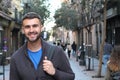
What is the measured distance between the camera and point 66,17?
167ft

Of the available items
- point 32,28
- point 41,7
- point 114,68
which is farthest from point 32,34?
point 41,7

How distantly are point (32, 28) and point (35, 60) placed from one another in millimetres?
291

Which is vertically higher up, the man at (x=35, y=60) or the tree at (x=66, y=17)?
the tree at (x=66, y=17)

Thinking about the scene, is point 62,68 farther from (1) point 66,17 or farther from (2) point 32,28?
(1) point 66,17

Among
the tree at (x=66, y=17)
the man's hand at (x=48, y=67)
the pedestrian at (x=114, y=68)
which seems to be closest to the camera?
the man's hand at (x=48, y=67)

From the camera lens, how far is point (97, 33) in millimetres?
39375

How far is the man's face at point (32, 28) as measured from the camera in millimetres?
3768

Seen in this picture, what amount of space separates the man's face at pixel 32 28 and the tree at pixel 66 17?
4516 cm

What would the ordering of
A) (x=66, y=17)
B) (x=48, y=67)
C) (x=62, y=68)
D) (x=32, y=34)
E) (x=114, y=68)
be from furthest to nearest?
(x=66, y=17) < (x=114, y=68) < (x=62, y=68) < (x=32, y=34) < (x=48, y=67)

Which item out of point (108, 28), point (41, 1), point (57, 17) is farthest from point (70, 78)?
point (57, 17)

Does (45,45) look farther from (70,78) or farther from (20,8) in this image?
(20,8)

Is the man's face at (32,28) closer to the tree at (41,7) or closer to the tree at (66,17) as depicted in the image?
the tree at (41,7)

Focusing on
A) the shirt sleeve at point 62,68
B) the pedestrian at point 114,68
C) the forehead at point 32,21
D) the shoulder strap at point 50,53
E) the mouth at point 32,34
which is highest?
the forehead at point 32,21

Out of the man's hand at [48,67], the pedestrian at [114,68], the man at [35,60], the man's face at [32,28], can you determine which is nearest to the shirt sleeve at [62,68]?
the man at [35,60]
